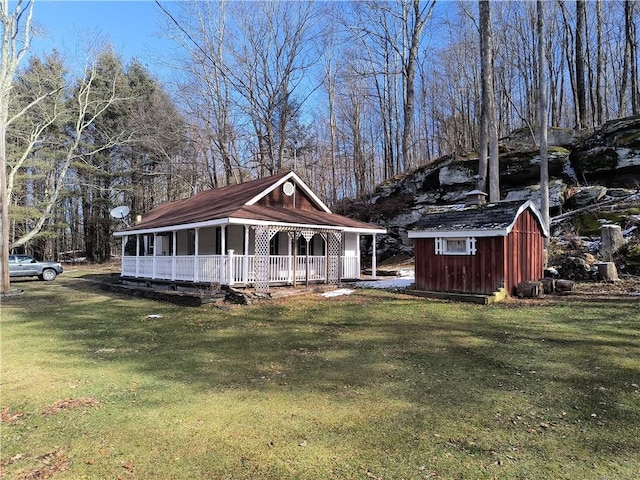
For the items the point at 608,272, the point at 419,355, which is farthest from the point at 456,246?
the point at 419,355

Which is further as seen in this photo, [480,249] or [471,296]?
[480,249]

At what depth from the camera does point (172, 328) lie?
9.87 m

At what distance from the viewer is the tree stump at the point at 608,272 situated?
45.7ft

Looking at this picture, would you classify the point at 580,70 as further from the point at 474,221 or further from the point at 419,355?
the point at 419,355

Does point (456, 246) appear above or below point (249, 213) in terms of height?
below

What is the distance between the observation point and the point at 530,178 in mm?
23922

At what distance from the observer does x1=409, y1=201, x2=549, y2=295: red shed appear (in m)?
12.7

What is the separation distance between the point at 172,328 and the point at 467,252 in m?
9.23

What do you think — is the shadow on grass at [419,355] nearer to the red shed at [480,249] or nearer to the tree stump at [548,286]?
the red shed at [480,249]

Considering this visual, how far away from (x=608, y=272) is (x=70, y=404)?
15.8m

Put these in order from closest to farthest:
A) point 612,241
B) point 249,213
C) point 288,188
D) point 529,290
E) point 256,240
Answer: point 529,290
point 256,240
point 249,213
point 612,241
point 288,188

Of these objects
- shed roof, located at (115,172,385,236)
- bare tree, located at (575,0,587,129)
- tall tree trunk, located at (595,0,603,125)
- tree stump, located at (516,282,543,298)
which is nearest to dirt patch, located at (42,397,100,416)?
shed roof, located at (115,172,385,236)

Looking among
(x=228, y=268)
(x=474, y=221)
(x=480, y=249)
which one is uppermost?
(x=474, y=221)

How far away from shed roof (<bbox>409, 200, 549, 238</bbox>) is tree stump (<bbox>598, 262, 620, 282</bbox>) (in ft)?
7.03
